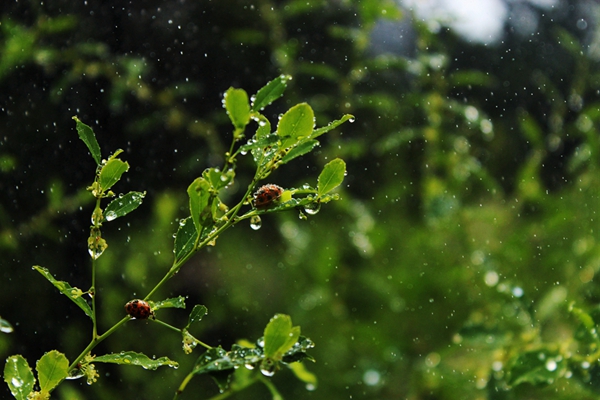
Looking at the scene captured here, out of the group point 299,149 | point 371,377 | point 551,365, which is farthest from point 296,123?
point 371,377

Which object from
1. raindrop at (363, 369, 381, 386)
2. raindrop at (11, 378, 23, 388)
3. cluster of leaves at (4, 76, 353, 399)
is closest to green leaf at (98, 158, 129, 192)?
cluster of leaves at (4, 76, 353, 399)

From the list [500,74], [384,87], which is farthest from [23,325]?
[500,74]

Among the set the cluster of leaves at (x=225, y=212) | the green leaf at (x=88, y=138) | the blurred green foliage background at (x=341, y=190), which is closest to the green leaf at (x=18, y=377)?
the cluster of leaves at (x=225, y=212)

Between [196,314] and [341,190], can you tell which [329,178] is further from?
[341,190]

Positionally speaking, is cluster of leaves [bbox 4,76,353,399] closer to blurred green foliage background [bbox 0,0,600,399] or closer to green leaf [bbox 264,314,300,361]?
green leaf [bbox 264,314,300,361]

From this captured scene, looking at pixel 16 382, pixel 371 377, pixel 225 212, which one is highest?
pixel 225 212

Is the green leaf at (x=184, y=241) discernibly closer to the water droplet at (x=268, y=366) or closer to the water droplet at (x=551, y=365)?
the water droplet at (x=268, y=366)
